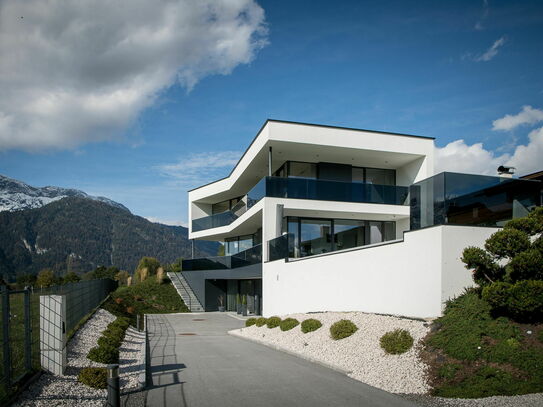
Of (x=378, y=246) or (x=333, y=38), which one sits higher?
(x=333, y=38)

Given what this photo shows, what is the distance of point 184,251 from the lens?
193 metres

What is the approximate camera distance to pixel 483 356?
8.93m

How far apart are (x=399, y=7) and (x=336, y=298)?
35.3ft

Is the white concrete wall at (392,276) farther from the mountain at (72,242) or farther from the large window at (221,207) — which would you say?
the mountain at (72,242)

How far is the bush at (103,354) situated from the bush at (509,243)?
8.79 metres

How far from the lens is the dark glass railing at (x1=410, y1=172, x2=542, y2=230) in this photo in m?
11.9

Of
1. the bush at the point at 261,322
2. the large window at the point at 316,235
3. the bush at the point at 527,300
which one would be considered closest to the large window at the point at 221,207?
the large window at the point at 316,235

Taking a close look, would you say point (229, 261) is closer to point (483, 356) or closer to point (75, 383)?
point (75, 383)

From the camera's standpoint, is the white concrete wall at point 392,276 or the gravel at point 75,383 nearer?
the gravel at point 75,383

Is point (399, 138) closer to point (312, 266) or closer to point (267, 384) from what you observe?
point (312, 266)

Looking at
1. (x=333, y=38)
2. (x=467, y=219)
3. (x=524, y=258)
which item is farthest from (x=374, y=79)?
(x=524, y=258)

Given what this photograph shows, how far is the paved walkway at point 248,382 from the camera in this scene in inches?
325

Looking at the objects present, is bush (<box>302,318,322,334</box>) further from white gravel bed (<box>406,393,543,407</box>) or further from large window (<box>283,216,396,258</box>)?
large window (<box>283,216,396,258</box>)

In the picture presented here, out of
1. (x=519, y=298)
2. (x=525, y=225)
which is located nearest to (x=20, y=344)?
(x=519, y=298)
